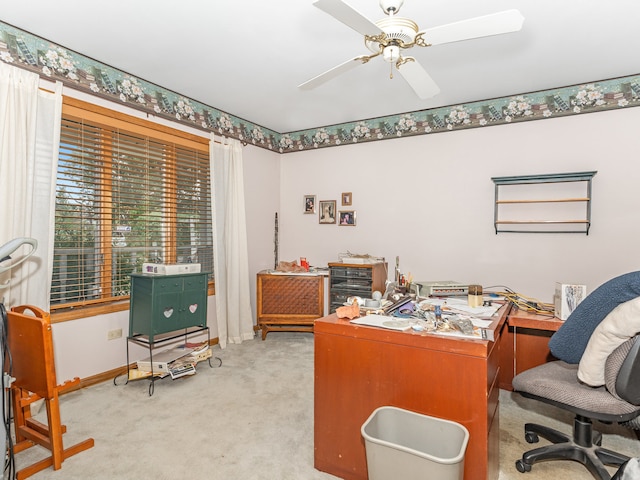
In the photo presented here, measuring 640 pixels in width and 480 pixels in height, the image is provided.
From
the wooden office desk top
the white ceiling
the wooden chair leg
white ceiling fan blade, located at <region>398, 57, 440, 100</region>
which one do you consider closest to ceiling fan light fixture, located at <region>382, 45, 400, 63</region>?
white ceiling fan blade, located at <region>398, 57, 440, 100</region>

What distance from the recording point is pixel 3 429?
1.59 meters

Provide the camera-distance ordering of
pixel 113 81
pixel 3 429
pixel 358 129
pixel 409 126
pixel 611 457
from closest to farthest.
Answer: pixel 3 429
pixel 611 457
pixel 113 81
pixel 409 126
pixel 358 129

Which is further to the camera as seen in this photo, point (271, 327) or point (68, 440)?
point (271, 327)

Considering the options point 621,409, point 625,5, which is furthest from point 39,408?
point 625,5

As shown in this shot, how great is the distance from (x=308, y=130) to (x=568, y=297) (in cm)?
351

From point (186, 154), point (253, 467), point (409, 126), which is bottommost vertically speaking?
point (253, 467)

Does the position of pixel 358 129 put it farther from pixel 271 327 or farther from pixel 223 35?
pixel 271 327

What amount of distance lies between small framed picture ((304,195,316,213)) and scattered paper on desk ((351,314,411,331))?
3.05 metres

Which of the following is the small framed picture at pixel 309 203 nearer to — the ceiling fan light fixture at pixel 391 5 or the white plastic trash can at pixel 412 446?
the ceiling fan light fixture at pixel 391 5

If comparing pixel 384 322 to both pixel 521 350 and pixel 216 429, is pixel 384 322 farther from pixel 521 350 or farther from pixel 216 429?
pixel 521 350

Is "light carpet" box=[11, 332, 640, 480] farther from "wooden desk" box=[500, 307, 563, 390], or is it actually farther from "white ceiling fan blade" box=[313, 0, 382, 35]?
"white ceiling fan blade" box=[313, 0, 382, 35]

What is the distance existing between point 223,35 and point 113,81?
1.20 m

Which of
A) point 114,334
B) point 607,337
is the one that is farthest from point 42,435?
A: point 607,337

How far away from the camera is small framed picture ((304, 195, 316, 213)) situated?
15.9ft
